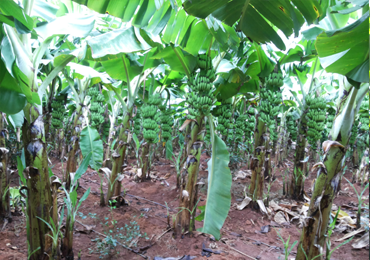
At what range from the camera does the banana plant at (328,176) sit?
1736mm

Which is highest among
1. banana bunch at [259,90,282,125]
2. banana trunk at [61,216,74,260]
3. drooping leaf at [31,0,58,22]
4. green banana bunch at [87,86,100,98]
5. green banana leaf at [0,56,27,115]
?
drooping leaf at [31,0,58,22]

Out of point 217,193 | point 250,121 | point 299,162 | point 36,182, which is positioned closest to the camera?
point 36,182

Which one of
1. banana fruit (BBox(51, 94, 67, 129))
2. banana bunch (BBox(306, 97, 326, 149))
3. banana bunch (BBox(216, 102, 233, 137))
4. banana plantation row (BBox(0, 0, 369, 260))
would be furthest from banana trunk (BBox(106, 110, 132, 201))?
banana bunch (BBox(306, 97, 326, 149))

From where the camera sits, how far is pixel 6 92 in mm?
1521

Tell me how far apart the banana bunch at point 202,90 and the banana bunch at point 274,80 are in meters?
1.02

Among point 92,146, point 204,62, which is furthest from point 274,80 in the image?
point 92,146

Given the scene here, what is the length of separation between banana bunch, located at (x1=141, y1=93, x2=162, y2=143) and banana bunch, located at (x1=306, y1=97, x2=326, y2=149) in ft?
8.32

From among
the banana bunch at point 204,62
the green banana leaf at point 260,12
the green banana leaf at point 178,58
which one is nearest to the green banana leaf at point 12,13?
the green banana leaf at point 260,12

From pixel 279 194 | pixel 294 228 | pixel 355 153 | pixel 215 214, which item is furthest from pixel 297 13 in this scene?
pixel 355 153

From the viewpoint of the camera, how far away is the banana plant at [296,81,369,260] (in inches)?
68.4

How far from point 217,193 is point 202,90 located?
1.06 m

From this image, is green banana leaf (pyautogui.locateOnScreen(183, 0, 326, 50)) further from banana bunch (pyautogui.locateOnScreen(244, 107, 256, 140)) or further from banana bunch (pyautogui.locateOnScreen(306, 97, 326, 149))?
banana bunch (pyautogui.locateOnScreen(244, 107, 256, 140))

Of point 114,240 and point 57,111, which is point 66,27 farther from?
point 57,111

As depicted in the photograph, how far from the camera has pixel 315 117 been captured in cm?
375
